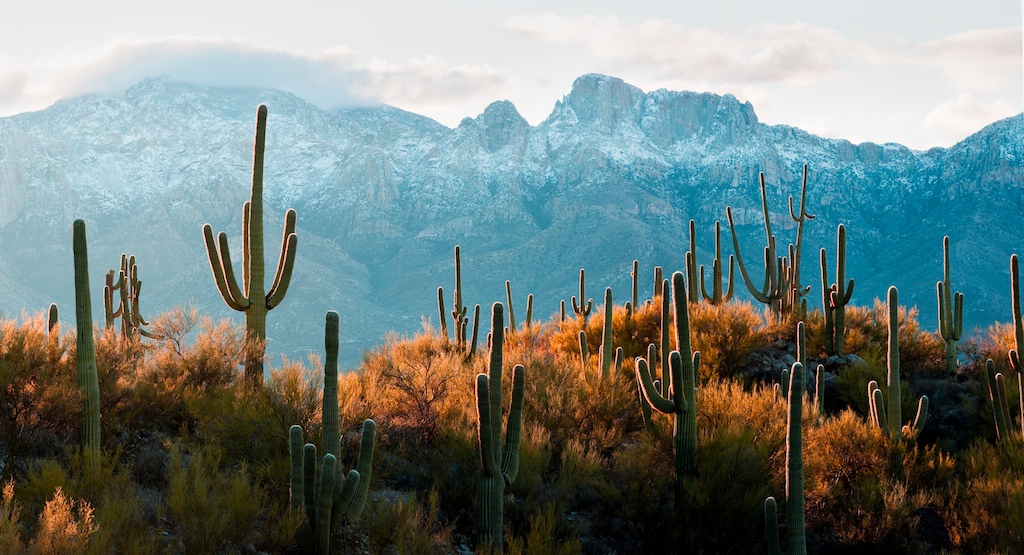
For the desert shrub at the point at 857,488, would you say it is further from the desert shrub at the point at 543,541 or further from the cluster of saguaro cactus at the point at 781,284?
the cluster of saguaro cactus at the point at 781,284

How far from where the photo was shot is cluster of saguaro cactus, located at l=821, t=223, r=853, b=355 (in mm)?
19438

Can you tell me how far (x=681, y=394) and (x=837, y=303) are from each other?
28.8 ft

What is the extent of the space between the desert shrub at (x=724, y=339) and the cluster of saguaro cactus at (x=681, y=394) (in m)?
6.95

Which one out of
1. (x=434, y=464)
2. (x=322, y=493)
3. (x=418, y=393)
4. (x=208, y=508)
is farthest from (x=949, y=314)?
(x=208, y=508)

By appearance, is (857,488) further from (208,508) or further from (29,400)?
(29,400)

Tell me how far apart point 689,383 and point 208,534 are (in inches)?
245

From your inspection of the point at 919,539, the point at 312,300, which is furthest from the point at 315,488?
the point at 312,300

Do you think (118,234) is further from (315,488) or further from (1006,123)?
(315,488)

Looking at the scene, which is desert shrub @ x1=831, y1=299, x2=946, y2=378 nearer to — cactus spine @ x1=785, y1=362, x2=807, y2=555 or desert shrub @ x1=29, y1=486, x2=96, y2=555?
cactus spine @ x1=785, y1=362, x2=807, y2=555

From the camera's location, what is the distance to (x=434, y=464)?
1277 centimetres

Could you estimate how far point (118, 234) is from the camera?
199m

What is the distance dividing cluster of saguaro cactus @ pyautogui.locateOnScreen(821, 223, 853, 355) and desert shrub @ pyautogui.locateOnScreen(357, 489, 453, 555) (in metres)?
11.7

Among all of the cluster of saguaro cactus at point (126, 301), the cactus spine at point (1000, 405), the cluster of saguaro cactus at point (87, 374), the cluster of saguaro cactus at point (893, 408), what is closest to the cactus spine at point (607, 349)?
the cluster of saguaro cactus at point (893, 408)

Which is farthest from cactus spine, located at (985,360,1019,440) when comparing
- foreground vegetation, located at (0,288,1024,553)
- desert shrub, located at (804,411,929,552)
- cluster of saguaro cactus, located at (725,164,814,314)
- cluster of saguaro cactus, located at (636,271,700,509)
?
cluster of saguaro cactus, located at (725,164,814,314)
